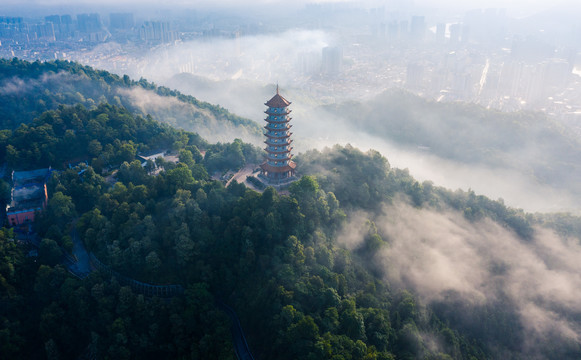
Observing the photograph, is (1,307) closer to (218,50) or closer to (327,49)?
(327,49)

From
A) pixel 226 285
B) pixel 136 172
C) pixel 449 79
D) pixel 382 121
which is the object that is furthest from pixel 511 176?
pixel 136 172

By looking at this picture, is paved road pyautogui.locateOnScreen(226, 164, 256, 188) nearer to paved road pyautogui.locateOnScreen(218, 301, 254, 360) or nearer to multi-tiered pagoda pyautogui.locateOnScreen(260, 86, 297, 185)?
multi-tiered pagoda pyautogui.locateOnScreen(260, 86, 297, 185)

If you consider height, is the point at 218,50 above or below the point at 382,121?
above

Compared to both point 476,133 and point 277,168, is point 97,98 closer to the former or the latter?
point 277,168

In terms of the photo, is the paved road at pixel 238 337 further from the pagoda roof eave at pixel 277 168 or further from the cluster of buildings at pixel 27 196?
the cluster of buildings at pixel 27 196

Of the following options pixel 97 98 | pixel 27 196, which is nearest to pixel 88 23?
pixel 97 98

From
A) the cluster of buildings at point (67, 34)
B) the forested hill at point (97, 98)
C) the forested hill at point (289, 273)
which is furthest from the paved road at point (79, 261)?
the cluster of buildings at point (67, 34)

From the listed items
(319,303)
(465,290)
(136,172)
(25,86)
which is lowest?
(465,290)
